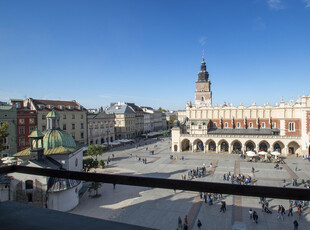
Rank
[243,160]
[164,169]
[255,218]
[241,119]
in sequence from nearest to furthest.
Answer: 1. [255,218]
2. [164,169]
3. [243,160]
4. [241,119]

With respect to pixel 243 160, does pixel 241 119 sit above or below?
above

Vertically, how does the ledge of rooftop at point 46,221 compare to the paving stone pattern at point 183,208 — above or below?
above

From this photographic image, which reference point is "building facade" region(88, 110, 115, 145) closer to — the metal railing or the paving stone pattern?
the paving stone pattern

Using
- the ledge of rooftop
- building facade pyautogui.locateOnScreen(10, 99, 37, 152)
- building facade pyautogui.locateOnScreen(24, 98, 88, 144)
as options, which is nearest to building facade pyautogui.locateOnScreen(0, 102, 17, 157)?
building facade pyautogui.locateOnScreen(10, 99, 37, 152)

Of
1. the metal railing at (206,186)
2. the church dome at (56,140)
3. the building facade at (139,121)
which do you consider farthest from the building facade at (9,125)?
the building facade at (139,121)

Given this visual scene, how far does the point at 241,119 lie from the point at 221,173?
24.3 m

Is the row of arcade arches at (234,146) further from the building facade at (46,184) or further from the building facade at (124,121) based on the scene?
the building facade at (46,184)

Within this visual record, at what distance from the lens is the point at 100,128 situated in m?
57.8

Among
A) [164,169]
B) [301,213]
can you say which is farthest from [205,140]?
[301,213]

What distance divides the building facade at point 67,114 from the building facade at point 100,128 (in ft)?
6.57

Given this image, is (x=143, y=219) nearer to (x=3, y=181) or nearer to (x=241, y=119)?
(x=3, y=181)

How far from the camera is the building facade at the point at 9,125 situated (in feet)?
120

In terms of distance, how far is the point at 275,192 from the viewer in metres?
1.67

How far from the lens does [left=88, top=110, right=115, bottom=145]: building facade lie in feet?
178
